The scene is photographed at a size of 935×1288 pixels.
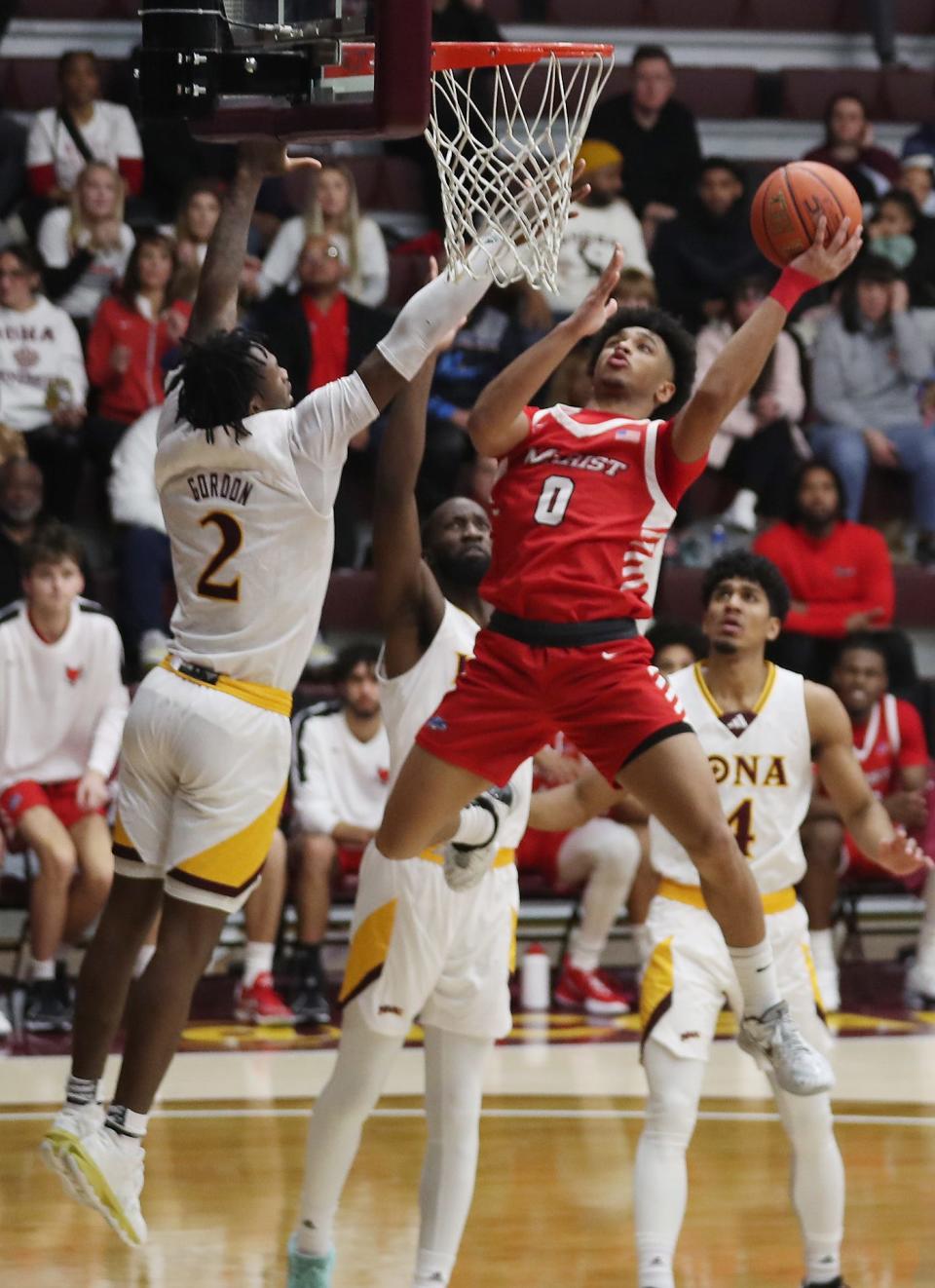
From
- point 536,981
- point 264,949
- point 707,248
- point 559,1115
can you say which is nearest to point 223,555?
point 559,1115

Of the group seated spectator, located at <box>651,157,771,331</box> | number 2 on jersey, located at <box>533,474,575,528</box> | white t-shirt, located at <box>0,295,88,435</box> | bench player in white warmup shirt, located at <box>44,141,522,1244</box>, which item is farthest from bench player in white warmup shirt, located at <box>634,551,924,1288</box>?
seated spectator, located at <box>651,157,771,331</box>

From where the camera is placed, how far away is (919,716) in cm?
1064

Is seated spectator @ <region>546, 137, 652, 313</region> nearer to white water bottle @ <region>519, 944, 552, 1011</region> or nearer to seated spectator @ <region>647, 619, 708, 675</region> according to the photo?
seated spectator @ <region>647, 619, 708, 675</region>

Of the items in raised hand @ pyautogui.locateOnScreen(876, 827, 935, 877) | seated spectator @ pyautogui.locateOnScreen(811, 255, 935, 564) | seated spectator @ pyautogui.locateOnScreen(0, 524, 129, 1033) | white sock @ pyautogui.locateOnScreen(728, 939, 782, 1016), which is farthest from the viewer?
seated spectator @ pyautogui.locateOnScreen(811, 255, 935, 564)

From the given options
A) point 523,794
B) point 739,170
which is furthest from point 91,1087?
point 739,170

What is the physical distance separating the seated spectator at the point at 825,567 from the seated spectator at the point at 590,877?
159 cm

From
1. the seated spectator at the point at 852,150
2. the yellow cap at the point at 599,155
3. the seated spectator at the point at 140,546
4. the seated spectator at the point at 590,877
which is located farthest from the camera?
the seated spectator at the point at 852,150

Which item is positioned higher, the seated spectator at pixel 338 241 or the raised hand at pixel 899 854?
the seated spectator at pixel 338 241

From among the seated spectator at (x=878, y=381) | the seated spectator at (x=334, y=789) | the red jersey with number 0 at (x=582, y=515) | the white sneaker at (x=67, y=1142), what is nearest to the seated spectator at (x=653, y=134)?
the seated spectator at (x=878, y=381)

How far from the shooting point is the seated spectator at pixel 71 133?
12156mm

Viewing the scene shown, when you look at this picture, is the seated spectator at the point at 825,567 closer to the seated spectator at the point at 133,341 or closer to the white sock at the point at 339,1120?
the seated spectator at the point at 133,341

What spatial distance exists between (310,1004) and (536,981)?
39.1 inches

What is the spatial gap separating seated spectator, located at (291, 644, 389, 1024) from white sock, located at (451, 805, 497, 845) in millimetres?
4038

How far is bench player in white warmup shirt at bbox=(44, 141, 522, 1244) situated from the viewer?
17.4 feet
